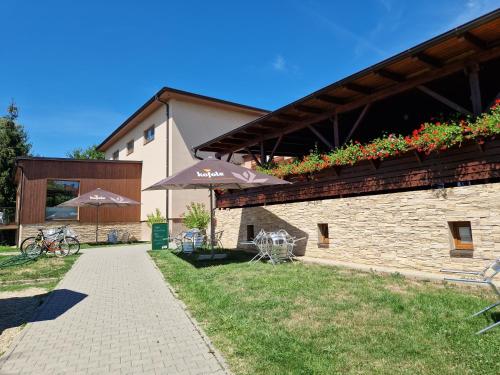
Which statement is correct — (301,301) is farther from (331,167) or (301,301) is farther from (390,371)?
(331,167)

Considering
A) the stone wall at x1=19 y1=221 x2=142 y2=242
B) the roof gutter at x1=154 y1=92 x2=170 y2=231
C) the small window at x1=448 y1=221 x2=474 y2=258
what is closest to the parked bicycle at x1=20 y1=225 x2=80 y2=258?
the roof gutter at x1=154 y1=92 x2=170 y2=231

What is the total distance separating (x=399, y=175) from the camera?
271 inches

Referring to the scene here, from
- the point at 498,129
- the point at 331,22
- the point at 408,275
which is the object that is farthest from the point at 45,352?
the point at 331,22

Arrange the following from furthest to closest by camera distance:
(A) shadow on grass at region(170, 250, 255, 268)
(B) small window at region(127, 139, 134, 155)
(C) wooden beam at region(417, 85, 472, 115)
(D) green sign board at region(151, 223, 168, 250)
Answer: (B) small window at region(127, 139, 134, 155), (D) green sign board at region(151, 223, 168, 250), (A) shadow on grass at region(170, 250, 255, 268), (C) wooden beam at region(417, 85, 472, 115)

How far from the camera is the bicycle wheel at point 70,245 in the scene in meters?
12.3

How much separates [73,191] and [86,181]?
2.81ft

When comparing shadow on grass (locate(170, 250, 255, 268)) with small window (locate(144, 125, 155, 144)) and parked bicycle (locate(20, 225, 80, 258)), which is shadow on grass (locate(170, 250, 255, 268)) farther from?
small window (locate(144, 125, 155, 144))

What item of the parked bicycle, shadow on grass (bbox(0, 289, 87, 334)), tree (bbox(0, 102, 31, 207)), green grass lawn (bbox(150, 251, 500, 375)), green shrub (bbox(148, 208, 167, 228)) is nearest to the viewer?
green grass lawn (bbox(150, 251, 500, 375))

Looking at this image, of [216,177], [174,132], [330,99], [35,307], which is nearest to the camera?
[35,307]

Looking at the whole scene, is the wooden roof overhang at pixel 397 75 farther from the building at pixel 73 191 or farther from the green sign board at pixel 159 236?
the building at pixel 73 191

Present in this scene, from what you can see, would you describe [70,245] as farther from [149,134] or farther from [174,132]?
[149,134]

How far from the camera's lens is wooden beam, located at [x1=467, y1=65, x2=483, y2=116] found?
19.6 feet

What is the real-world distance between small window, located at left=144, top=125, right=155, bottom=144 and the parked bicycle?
8547 mm

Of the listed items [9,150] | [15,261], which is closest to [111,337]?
[15,261]
